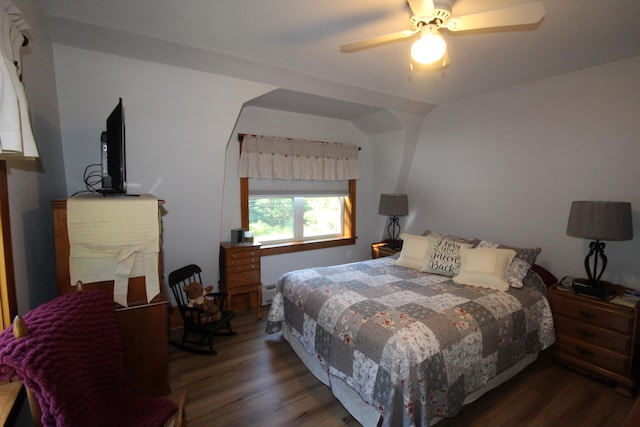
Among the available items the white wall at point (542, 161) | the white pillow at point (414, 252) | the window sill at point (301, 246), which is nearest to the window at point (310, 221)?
the window sill at point (301, 246)

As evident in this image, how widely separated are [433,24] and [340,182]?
2984 millimetres

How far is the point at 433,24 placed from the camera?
5.17 feet

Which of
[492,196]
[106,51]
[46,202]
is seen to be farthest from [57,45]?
[492,196]

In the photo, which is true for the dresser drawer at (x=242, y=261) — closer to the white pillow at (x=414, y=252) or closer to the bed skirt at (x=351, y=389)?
the bed skirt at (x=351, y=389)

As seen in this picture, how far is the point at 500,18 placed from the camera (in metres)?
1.44

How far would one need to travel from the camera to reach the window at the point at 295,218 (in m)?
3.91

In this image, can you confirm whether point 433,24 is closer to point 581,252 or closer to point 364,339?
point 364,339

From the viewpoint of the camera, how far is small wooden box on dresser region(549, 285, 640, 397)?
2.12m

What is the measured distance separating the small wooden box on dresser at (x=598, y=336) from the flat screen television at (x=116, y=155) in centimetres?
344

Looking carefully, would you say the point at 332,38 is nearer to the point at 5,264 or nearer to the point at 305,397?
the point at 5,264

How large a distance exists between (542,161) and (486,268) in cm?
133

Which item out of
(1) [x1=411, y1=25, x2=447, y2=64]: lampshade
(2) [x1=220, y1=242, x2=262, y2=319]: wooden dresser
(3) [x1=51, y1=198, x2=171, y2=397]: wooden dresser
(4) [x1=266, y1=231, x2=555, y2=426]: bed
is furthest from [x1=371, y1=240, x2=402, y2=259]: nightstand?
(3) [x1=51, y1=198, x2=171, y2=397]: wooden dresser

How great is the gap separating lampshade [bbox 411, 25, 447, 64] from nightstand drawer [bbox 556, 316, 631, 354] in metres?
2.38

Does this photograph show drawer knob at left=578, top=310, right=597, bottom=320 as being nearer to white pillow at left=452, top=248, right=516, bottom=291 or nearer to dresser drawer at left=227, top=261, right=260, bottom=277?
white pillow at left=452, top=248, right=516, bottom=291
